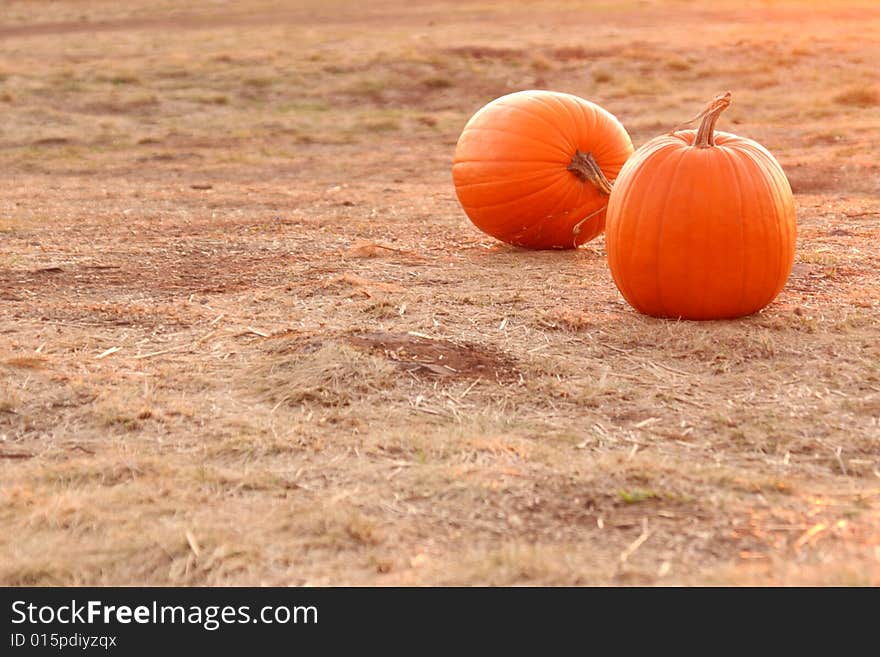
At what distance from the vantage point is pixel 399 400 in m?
3.94

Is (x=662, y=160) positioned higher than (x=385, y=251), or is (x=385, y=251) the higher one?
(x=662, y=160)

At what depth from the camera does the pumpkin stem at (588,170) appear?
20.4ft

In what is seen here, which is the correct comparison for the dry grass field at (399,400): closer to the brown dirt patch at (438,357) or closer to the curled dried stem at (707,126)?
the brown dirt patch at (438,357)

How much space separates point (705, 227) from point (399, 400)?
1554mm

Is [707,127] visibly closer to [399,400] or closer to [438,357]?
[438,357]

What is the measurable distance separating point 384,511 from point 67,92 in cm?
1417

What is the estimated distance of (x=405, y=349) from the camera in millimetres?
4422

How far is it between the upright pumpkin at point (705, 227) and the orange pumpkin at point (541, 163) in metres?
1.31

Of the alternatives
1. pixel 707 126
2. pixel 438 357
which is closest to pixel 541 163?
pixel 707 126

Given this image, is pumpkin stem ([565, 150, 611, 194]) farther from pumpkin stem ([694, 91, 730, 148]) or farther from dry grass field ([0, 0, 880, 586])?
pumpkin stem ([694, 91, 730, 148])

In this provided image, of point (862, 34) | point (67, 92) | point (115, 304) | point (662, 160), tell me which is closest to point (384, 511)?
point (662, 160)

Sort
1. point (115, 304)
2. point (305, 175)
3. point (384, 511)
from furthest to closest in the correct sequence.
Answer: point (305, 175) → point (115, 304) → point (384, 511)

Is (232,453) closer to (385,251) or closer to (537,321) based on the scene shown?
(537,321)

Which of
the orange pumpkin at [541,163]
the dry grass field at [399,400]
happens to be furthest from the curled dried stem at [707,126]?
the orange pumpkin at [541,163]
